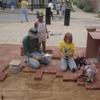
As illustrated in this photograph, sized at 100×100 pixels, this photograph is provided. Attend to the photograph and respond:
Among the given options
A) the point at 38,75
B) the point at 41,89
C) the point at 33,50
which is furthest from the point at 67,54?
the point at 41,89

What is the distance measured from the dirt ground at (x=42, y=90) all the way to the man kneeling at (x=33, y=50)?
0.70 meters

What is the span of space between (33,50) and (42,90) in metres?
2.10

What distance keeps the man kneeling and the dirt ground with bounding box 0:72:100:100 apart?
27.5 inches

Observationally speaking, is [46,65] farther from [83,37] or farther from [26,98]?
[83,37]

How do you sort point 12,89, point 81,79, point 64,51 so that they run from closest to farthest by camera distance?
point 12,89, point 81,79, point 64,51

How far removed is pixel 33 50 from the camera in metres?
9.93

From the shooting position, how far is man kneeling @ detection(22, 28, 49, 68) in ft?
31.7

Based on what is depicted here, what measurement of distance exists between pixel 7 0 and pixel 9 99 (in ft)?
102

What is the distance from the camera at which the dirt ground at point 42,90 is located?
761cm

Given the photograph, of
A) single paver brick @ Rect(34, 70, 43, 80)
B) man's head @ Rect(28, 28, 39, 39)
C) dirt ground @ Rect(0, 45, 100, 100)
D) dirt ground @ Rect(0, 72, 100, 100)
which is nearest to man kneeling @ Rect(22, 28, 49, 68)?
man's head @ Rect(28, 28, 39, 39)

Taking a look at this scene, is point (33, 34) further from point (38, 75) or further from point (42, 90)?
point (42, 90)

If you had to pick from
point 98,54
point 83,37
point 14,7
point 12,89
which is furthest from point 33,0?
point 12,89

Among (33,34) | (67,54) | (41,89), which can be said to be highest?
(33,34)

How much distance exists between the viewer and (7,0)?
37.6m
